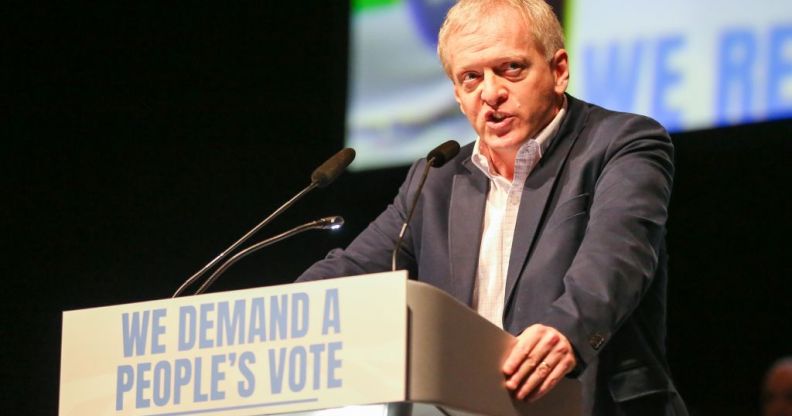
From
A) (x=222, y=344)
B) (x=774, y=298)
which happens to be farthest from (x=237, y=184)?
(x=222, y=344)

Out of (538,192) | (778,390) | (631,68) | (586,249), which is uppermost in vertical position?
(631,68)

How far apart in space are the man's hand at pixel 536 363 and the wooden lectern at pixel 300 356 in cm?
2

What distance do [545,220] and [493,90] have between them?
0.33 metres

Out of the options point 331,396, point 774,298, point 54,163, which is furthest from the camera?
point 54,163

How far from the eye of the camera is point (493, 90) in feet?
8.29

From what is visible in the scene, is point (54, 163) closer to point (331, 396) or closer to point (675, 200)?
point (675, 200)

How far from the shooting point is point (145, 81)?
5094 millimetres

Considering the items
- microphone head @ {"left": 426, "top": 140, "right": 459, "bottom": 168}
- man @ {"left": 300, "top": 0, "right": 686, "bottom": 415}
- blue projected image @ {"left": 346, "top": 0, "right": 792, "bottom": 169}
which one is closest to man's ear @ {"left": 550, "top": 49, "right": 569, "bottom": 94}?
man @ {"left": 300, "top": 0, "right": 686, "bottom": 415}

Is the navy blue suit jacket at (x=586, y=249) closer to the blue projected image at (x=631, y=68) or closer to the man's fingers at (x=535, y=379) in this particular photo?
the man's fingers at (x=535, y=379)

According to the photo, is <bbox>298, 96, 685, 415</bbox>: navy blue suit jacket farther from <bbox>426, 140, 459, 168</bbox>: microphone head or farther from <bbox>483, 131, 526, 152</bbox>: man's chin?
<bbox>426, 140, 459, 168</bbox>: microphone head

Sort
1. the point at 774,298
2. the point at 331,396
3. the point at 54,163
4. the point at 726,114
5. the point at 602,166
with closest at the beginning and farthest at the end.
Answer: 1. the point at 331,396
2. the point at 602,166
3. the point at 726,114
4. the point at 774,298
5. the point at 54,163

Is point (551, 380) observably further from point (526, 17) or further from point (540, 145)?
point (526, 17)

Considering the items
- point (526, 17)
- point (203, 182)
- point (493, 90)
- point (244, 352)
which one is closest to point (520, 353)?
point (244, 352)

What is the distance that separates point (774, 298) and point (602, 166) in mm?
2389
